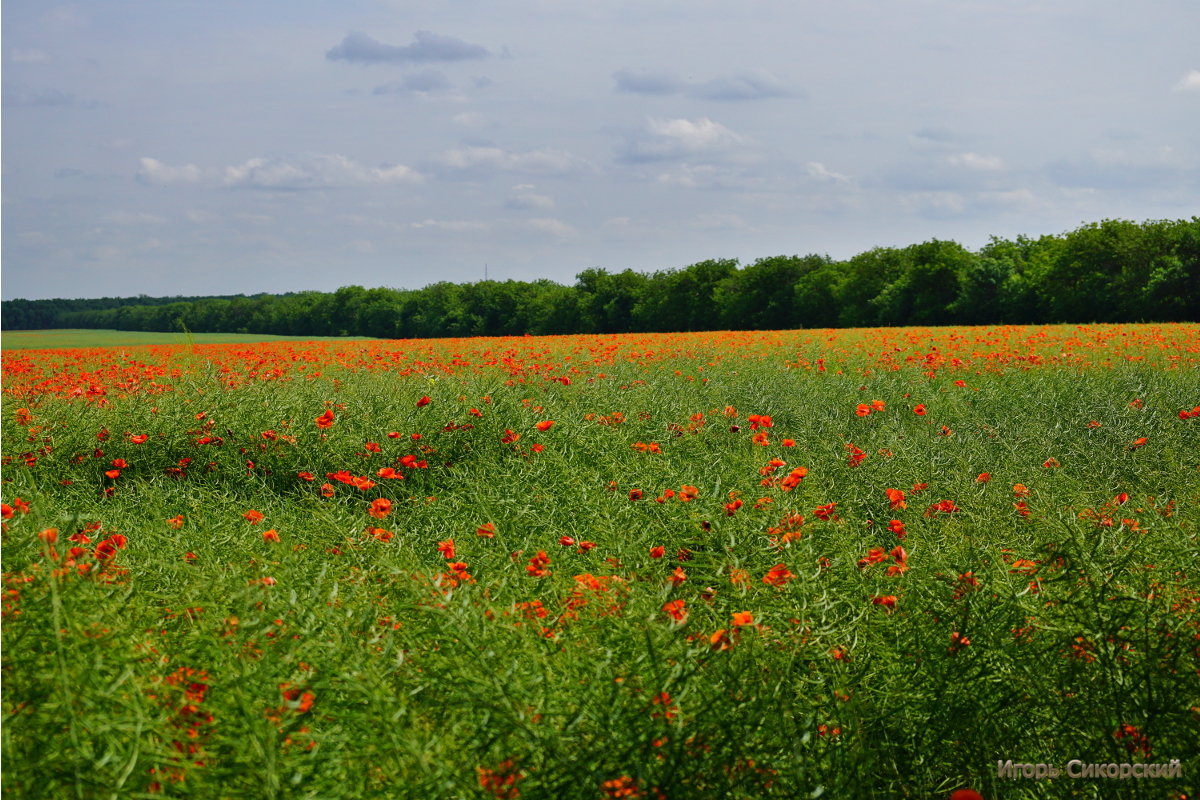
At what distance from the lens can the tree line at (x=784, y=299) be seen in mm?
36656

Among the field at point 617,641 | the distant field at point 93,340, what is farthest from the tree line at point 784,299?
the field at point 617,641

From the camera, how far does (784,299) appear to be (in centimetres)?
5138

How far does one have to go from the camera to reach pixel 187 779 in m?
1.80

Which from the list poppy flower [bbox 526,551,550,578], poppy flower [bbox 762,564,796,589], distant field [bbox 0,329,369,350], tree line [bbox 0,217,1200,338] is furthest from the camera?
tree line [bbox 0,217,1200,338]

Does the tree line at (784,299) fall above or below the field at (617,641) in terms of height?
above

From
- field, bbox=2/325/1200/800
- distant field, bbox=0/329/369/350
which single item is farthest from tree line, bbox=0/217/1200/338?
field, bbox=2/325/1200/800

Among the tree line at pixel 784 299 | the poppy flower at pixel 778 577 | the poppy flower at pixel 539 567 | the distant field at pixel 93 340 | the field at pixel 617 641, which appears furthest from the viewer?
the tree line at pixel 784 299

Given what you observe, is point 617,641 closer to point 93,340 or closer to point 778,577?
point 778,577

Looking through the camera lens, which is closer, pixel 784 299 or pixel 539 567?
pixel 539 567

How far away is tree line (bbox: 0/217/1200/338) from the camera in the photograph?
36.7 meters

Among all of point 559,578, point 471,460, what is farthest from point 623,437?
point 559,578

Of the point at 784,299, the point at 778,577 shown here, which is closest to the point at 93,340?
the point at 784,299

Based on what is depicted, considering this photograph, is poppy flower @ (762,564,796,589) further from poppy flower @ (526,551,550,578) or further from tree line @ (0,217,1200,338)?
tree line @ (0,217,1200,338)

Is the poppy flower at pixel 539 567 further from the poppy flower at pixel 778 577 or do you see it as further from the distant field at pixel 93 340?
the distant field at pixel 93 340
